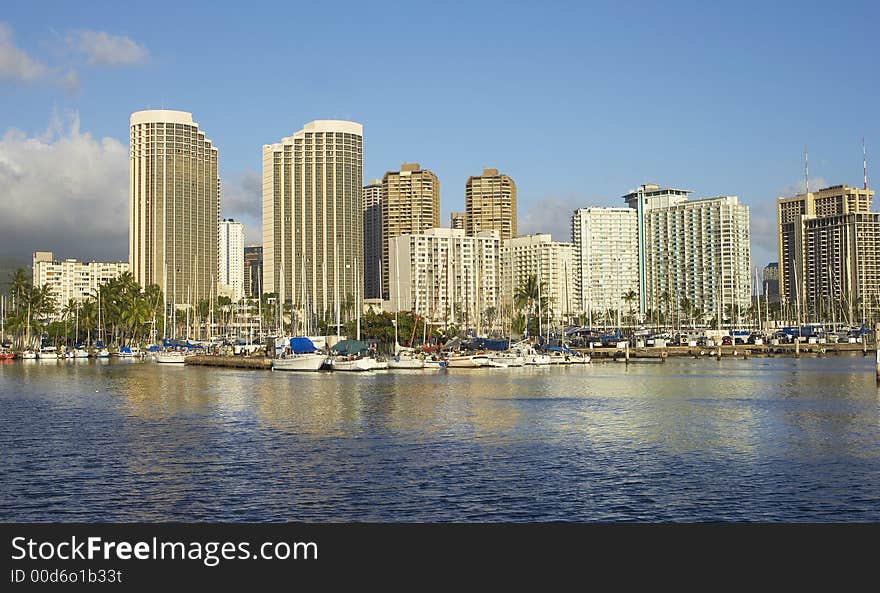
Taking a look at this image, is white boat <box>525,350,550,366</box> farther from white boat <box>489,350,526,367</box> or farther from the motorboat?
the motorboat

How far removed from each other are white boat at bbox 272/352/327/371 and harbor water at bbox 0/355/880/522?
109 ft

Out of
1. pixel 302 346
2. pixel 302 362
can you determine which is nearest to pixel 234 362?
pixel 302 346

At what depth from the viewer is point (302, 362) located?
400ft

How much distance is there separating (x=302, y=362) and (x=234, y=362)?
21074 millimetres

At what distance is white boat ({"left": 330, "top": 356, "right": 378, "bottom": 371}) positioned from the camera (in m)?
117

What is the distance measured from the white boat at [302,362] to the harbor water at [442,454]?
33.1 metres

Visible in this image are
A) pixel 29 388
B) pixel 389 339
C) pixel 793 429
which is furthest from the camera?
pixel 389 339

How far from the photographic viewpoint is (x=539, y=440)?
49688 mm

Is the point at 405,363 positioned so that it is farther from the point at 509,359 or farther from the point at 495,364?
the point at 509,359

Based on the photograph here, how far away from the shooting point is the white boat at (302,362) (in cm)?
12112
